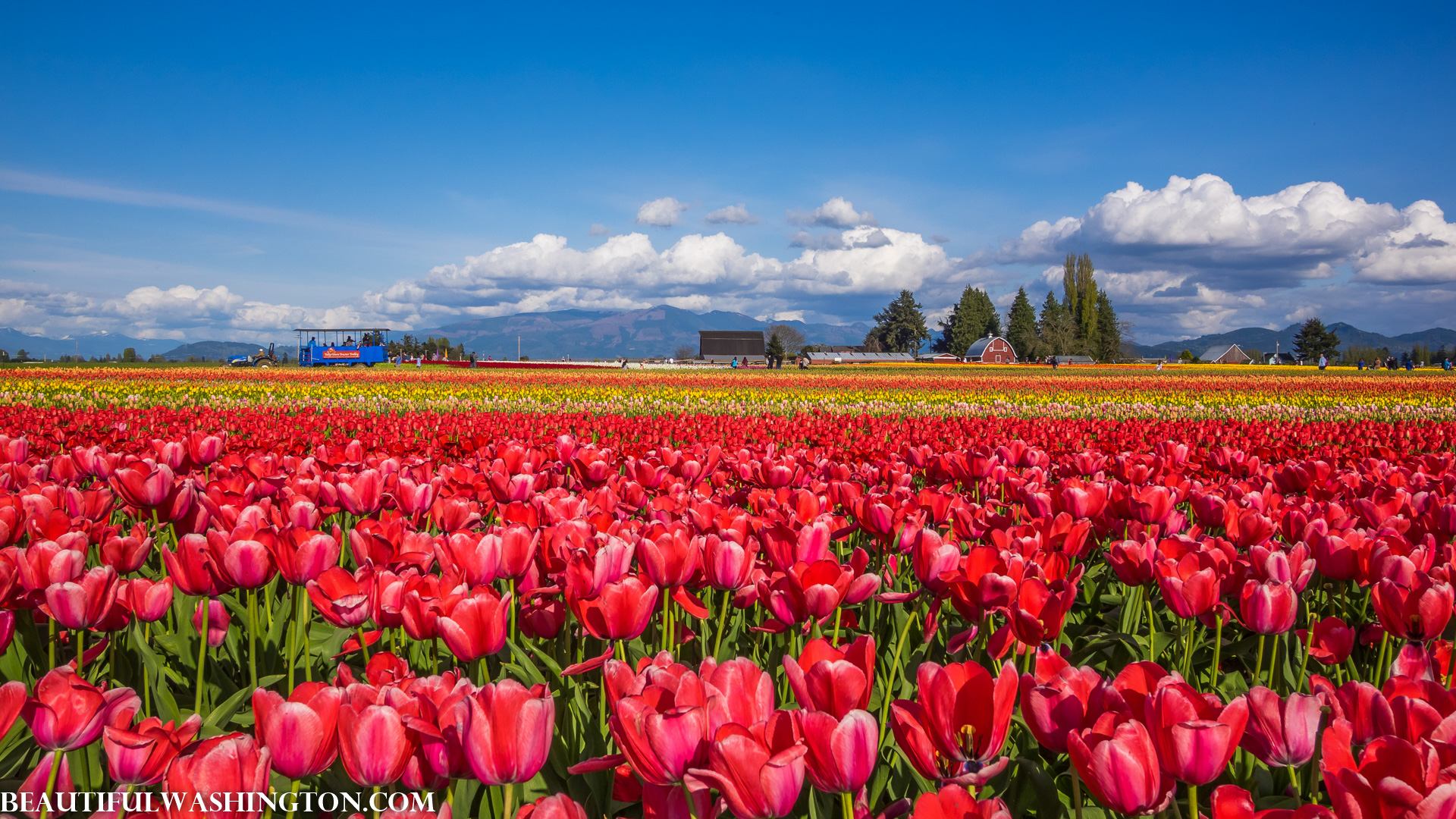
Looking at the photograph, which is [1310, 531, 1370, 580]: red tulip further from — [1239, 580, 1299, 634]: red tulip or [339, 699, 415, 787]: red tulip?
[339, 699, 415, 787]: red tulip

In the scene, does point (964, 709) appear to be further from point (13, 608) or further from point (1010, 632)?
point (13, 608)

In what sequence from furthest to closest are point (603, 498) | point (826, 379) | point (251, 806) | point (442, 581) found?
1. point (826, 379)
2. point (603, 498)
3. point (442, 581)
4. point (251, 806)

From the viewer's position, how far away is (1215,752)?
1.12 m

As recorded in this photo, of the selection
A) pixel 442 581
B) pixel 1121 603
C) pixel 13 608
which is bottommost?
pixel 1121 603

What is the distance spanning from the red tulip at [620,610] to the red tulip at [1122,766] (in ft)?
2.97

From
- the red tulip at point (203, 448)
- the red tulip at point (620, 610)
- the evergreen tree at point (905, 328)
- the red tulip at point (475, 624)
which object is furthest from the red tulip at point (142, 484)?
the evergreen tree at point (905, 328)

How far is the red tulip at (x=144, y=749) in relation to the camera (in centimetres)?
118

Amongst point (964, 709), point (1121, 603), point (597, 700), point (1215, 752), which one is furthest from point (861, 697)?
point (1121, 603)

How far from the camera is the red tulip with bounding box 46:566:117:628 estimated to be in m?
1.85

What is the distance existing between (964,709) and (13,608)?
8.05 ft

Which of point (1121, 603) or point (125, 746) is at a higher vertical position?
point (125, 746)

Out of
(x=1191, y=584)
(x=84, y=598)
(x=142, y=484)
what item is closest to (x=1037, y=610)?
(x=1191, y=584)

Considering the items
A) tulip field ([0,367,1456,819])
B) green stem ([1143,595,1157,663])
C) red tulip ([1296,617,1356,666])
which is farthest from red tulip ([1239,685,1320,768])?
green stem ([1143,595,1157,663])

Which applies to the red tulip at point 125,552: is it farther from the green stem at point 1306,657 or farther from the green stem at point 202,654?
the green stem at point 1306,657
